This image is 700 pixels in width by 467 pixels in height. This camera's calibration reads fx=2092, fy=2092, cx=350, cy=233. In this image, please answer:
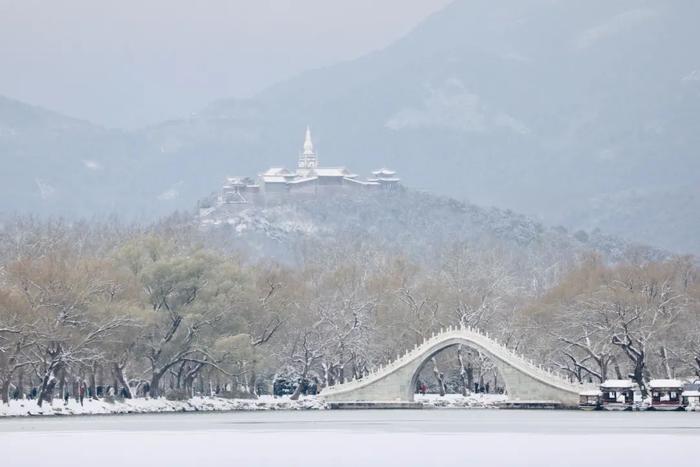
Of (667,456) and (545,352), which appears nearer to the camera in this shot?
(667,456)

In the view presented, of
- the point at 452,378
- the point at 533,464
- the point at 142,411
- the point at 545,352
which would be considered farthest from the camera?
the point at 452,378

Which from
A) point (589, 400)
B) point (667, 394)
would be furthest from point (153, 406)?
point (667, 394)

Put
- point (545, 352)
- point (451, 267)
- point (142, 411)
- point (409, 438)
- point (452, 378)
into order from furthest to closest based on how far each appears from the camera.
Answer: point (451, 267)
point (452, 378)
point (545, 352)
point (142, 411)
point (409, 438)

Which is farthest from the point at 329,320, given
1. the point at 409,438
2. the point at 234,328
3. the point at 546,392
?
the point at 409,438

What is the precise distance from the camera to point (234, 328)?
11519 centimetres

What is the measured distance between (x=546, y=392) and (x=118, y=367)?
2268 centimetres

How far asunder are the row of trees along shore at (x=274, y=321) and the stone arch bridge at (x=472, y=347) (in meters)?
4.51

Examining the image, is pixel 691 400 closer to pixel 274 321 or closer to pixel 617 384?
pixel 617 384

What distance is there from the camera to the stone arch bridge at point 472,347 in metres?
110

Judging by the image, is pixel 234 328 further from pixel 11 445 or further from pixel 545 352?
pixel 11 445

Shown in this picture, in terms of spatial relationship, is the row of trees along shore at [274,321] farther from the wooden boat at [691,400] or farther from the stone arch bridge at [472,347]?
the stone arch bridge at [472,347]

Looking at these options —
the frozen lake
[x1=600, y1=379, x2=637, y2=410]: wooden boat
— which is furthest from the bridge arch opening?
[x1=600, y1=379, x2=637, y2=410]: wooden boat

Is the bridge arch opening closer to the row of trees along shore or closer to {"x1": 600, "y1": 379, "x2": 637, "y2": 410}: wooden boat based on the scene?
the row of trees along shore

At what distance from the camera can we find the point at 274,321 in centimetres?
12019
